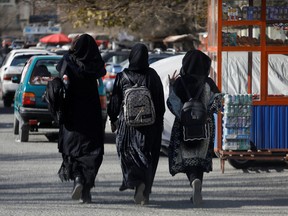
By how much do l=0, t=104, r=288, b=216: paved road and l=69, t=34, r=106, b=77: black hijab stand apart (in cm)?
142

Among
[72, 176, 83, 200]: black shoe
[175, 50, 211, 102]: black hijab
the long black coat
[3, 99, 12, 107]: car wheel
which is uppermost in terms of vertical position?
[175, 50, 211, 102]: black hijab

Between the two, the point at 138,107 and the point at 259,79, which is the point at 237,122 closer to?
the point at 259,79

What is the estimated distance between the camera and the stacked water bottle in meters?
12.2

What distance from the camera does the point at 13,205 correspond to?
32.0ft

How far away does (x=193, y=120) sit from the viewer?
31.8 ft

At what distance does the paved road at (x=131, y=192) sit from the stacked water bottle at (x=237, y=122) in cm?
43

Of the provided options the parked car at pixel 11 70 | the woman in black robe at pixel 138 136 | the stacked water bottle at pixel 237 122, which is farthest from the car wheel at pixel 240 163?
the parked car at pixel 11 70

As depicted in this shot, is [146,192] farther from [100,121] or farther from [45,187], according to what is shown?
[45,187]

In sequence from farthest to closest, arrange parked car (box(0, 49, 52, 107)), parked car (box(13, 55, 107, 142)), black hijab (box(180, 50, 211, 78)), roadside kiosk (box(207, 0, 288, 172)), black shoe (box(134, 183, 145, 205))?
parked car (box(0, 49, 52, 107)) → parked car (box(13, 55, 107, 142)) → roadside kiosk (box(207, 0, 288, 172)) → black hijab (box(180, 50, 211, 78)) → black shoe (box(134, 183, 145, 205))

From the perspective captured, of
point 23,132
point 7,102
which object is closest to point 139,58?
point 23,132

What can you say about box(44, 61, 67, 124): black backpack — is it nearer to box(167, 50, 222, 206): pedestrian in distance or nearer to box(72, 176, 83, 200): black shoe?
box(72, 176, 83, 200): black shoe

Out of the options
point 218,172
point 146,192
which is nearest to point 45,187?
point 146,192

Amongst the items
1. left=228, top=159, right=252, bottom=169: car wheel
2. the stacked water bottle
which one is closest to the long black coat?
the stacked water bottle

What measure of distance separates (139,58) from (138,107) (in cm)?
52
